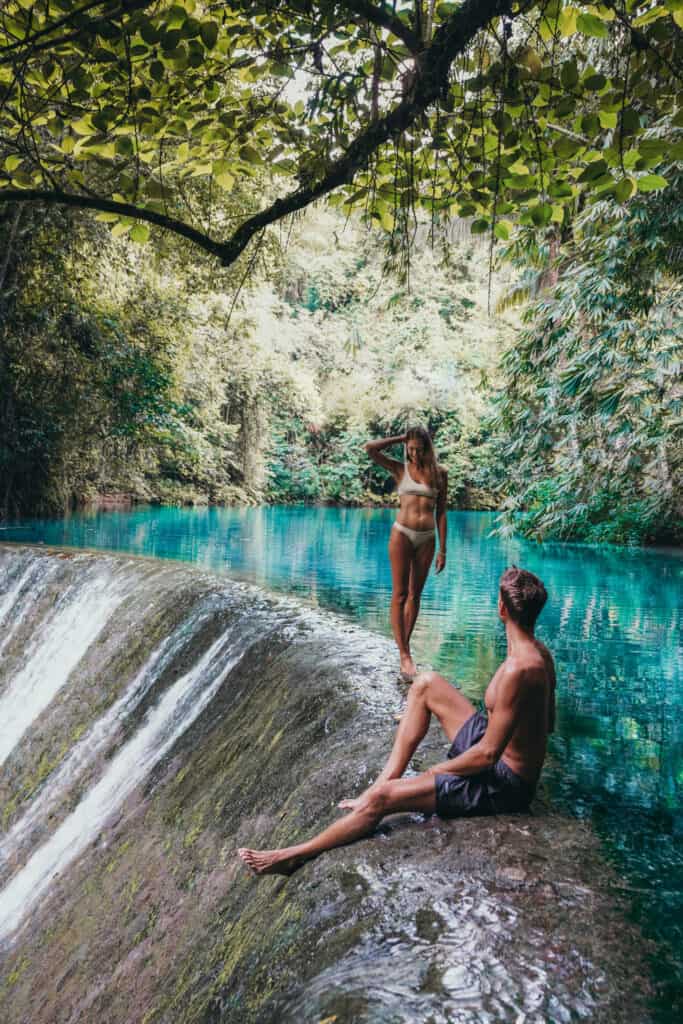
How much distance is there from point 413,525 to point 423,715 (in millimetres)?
1775

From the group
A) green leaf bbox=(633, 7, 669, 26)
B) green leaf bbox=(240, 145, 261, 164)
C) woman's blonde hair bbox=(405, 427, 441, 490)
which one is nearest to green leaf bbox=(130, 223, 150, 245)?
green leaf bbox=(240, 145, 261, 164)

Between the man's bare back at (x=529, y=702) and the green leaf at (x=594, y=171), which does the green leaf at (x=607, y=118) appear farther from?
the man's bare back at (x=529, y=702)

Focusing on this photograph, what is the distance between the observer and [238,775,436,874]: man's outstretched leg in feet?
9.96

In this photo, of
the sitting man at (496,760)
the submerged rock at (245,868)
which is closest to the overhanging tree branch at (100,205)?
the sitting man at (496,760)

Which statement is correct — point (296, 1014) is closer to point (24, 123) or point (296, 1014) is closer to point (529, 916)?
point (529, 916)

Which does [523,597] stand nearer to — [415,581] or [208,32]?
[415,581]

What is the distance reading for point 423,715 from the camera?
3.29 meters

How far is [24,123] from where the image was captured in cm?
316

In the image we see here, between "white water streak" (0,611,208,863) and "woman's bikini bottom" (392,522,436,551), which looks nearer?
"woman's bikini bottom" (392,522,436,551)

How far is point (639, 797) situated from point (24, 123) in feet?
13.0

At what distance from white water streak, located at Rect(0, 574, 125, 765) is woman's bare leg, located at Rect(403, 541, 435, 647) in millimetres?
3874

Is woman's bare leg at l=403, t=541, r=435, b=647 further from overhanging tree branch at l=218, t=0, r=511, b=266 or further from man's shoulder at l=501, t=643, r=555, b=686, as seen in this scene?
overhanging tree branch at l=218, t=0, r=511, b=266

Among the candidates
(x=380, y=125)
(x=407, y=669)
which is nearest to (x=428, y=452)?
(x=407, y=669)

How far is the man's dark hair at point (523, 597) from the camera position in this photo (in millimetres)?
3023
